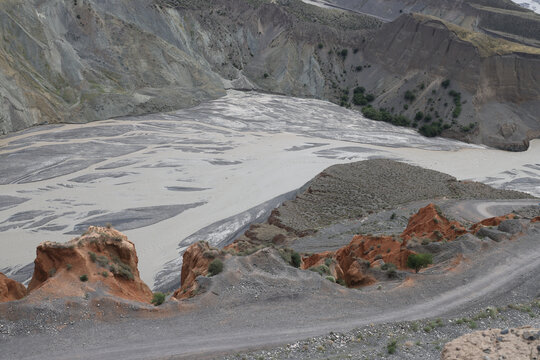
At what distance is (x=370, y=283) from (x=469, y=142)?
165ft

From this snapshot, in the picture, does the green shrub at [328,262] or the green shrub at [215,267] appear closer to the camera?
the green shrub at [215,267]

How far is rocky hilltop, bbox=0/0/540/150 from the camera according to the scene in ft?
169

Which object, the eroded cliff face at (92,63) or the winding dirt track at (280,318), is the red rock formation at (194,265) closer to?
the winding dirt track at (280,318)

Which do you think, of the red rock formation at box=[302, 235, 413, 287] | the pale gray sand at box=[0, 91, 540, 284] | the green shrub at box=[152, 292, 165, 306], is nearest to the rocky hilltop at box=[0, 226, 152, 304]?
the green shrub at box=[152, 292, 165, 306]

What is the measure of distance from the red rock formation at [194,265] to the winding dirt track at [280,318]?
1.62 m

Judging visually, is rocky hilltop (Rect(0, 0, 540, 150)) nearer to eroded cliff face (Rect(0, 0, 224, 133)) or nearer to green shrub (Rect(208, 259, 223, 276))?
eroded cliff face (Rect(0, 0, 224, 133))

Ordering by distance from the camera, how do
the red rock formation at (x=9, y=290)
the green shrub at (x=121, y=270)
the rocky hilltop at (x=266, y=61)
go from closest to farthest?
the red rock formation at (x=9, y=290), the green shrub at (x=121, y=270), the rocky hilltop at (x=266, y=61)

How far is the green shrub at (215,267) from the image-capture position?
14109 millimetres

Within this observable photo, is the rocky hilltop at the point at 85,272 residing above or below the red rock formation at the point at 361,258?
above

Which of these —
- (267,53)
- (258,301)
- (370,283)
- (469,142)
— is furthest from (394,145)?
(258,301)

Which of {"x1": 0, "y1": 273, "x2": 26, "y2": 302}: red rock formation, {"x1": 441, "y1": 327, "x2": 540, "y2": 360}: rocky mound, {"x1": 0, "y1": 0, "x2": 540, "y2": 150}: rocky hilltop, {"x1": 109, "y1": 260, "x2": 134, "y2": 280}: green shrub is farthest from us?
{"x1": 0, "y1": 0, "x2": 540, "y2": 150}: rocky hilltop

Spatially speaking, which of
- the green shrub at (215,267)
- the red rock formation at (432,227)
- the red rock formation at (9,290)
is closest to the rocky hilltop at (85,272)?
the red rock formation at (9,290)

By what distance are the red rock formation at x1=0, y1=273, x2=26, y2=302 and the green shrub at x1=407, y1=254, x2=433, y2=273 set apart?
13.1 m

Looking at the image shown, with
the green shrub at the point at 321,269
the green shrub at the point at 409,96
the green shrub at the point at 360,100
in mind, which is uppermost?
the green shrub at the point at 409,96
